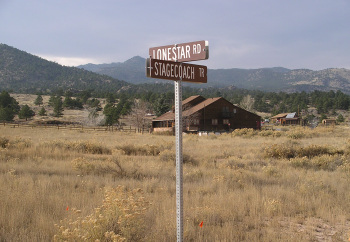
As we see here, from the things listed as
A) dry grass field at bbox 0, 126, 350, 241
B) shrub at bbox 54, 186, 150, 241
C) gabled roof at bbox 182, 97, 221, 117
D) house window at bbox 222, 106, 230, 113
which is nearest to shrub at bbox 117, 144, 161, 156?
dry grass field at bbox 0, 126, 350, 241

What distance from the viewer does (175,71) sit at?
4.20 m

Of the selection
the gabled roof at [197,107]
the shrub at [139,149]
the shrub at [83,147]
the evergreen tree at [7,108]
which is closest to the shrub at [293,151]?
the shrub at [139,149]

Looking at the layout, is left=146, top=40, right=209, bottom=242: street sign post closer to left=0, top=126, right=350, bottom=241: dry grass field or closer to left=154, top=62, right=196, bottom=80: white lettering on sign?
left=154, top=62, right=196, bottom=80: white lettering on sign

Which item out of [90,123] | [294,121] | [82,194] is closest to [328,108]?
[294,121]

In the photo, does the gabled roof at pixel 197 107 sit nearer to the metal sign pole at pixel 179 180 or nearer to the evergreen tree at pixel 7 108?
the evergreen tree at pixel 7 108

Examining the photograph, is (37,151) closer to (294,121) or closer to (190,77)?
(190,77)

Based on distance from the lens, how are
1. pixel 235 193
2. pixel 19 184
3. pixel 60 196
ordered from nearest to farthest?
pixel 60 196 → pixel 19 184 → pixel 235 193

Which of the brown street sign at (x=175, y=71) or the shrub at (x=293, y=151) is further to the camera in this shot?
the shrub at (x=293, y=151)

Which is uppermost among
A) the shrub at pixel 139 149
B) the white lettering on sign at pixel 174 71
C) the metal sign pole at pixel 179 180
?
the white lettering on sign at pixel 174 71

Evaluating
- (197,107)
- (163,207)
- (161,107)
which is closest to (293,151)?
(163,207)

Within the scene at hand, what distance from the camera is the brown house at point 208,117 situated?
54219 mm

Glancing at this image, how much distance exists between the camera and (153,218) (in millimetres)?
6000

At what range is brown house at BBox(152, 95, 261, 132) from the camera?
2135 inches

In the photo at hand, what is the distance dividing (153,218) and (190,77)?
303 centimetres
